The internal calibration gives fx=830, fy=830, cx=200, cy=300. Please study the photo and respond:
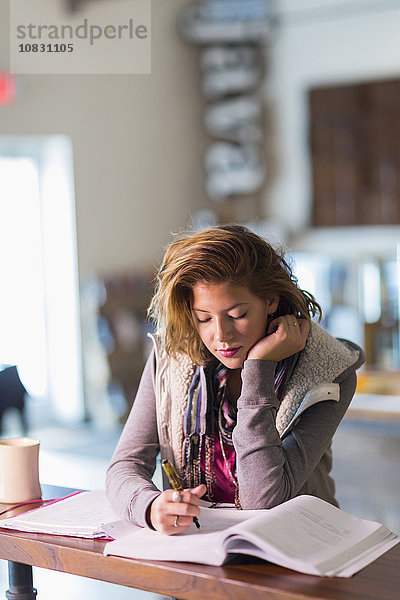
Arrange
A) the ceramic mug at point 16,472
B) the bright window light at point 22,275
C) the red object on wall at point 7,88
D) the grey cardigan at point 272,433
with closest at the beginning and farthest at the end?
1. the grey cardigan at point 272,433
2. the ceramic mug at point 16,472
3. the red object on wall at point 7,88
4. the bright window light at point 22,275

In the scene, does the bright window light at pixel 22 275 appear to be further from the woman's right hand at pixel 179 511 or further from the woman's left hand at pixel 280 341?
the woman's right hand at pixel 179 511

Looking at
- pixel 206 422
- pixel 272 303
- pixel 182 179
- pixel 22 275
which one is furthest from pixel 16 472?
pixel 182 179

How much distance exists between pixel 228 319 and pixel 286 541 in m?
0.48

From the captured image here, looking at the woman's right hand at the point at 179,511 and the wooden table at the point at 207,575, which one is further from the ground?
the woman's right hand at the point at 179,511

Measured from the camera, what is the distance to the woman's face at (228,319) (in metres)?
1.57

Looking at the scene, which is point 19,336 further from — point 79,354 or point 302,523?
point 302,523

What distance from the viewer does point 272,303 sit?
1.66 meters

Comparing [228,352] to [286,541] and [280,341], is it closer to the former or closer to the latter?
[280,341]

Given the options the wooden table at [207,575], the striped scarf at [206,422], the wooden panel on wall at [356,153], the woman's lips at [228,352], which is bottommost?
the wooden table at [207,575]

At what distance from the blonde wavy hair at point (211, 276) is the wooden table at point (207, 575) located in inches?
18.8

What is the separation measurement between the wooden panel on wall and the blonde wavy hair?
15.8ft

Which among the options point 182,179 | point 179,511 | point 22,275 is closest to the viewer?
point 179,511

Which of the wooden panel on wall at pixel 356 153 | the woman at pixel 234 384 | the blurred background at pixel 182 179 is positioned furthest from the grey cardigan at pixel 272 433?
the wooden panel on wall at pixel 356 153

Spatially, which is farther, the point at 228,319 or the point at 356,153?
the point at 356,153
